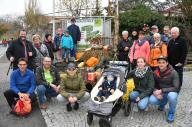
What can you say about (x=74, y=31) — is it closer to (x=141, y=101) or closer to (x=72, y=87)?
(x=72, y=87)

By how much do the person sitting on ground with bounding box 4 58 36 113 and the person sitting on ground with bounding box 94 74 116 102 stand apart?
5.92 ft

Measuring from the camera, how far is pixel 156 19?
72.4 ft

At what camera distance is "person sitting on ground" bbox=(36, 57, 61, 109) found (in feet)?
30.2

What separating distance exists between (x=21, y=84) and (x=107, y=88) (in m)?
2.20

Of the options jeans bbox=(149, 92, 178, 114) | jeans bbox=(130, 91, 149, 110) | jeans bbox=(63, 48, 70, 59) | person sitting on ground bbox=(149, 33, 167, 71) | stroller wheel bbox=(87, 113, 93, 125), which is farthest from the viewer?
jeans bbox=(63, 48, 70, 59)

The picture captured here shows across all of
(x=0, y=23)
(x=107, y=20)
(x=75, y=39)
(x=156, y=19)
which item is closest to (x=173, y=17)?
(x=156, y=19)

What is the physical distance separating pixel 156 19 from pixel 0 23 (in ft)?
248

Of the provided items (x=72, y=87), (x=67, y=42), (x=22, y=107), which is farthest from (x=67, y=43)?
(x=22, y=107)

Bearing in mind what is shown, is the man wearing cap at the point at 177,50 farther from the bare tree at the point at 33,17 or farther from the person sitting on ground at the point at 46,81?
the bare tree at the point at 33,17

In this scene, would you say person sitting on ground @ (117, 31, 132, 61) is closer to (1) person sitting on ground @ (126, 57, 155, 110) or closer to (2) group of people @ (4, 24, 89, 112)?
(2) group of people @ (4, 24, 89, 112)

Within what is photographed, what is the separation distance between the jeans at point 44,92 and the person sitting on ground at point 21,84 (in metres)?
0.14

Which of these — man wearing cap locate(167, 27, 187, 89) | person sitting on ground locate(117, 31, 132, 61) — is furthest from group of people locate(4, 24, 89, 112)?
person sitting on ground locate(117, 31, 132, 61)

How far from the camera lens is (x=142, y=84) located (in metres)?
8.53

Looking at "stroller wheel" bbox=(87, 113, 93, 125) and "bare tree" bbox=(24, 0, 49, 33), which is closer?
"stroller wheel" bbox=(87, 113, 93, 125)
